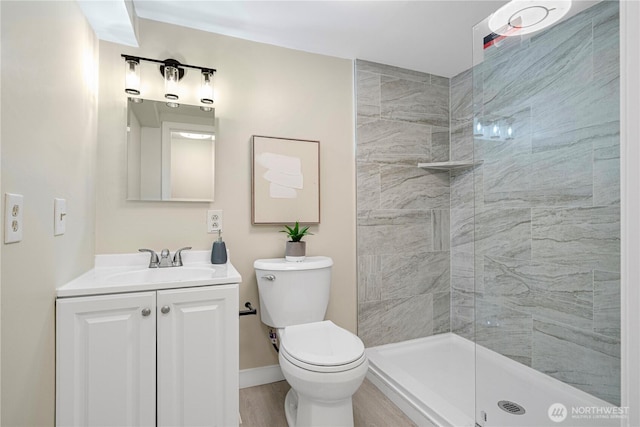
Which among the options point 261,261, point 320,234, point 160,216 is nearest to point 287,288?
point 261,261

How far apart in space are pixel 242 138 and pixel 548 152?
161 centimetres

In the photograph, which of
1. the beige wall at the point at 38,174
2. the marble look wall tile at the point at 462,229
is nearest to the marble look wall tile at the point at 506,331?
the marble look wall tile at the point at 462,229

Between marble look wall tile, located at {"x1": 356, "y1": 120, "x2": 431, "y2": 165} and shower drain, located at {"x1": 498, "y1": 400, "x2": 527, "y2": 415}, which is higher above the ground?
marble look wall tile, located at {"x1": 356, "y1": 120, "x2": 431, "y2": 165}

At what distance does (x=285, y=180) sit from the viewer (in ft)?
6.80

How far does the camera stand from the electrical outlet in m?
1.91

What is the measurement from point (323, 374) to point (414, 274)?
1344 mm

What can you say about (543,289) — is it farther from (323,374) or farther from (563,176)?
(323,374)

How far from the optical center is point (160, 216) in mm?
1816

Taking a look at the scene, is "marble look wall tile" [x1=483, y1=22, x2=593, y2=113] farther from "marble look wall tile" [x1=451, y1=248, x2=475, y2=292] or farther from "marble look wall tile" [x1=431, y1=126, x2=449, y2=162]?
"marble look wall tile" [x1=451, y1=248, x2=475, y2=292]

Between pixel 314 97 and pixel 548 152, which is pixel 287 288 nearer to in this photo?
pixel 314 97

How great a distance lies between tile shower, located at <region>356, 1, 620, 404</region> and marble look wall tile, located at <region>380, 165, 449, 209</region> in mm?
10

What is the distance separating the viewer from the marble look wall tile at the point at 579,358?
1043 millimetres
